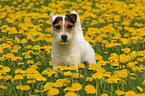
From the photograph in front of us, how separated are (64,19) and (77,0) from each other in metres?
7.57

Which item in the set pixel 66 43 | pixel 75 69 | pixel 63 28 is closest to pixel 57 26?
pixel 63 28

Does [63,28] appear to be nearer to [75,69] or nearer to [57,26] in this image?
[57,26]

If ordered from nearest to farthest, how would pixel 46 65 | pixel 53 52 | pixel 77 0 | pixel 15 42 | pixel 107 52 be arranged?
pixel 53 52
pixel 46 65
pixel 107 52
pixel 15 42
pixel 77 0

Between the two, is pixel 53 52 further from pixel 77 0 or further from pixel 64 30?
pixel 77 0

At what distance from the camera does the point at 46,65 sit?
20.5 ft

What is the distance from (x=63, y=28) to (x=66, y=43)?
0.29 meters

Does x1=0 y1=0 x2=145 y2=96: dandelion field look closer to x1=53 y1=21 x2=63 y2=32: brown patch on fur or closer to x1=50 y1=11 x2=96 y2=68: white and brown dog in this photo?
x1=50 y1=11 x2=96 y2=68: white and brown dog

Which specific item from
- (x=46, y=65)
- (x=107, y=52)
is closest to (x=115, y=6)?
(x=107, y=52)

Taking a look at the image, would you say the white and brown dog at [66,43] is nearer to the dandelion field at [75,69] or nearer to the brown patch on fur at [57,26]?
the brown patch on fur at [57,26]

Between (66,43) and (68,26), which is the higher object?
(68,26)

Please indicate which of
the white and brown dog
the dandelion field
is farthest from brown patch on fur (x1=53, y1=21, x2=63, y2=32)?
the dandelion field

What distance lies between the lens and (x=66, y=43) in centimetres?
527

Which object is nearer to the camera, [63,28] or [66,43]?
[63,28]

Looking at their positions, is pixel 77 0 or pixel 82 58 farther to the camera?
pixel 77 0
